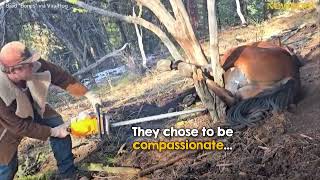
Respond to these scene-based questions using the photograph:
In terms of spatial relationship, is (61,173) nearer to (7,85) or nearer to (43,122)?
(43,122)

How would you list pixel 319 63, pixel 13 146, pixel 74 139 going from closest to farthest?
pixel 13 146, pixel 74 139, pixel 319 63

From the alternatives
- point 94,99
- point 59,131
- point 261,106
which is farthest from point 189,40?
point 59,131

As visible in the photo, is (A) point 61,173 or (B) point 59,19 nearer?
(A) point 61,173

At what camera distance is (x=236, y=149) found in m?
3.13

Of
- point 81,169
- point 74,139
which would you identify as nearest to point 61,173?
point 81,169

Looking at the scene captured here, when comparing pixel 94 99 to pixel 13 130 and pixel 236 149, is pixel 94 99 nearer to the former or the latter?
pixel 13 130

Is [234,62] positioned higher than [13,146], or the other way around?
[234,62]

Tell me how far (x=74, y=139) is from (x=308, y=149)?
95.6 inches

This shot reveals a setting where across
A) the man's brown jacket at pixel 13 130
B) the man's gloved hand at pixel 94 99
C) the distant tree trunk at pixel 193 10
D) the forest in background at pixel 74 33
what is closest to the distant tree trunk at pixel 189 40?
the man's gloved hand at pixel 94 99

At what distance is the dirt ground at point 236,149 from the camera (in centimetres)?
273

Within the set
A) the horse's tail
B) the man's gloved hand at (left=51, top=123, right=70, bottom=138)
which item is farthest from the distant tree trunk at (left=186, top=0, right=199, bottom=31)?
the man's gloved hand at (left=51, top=123, right=70, bottom=138)

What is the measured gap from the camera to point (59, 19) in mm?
8930

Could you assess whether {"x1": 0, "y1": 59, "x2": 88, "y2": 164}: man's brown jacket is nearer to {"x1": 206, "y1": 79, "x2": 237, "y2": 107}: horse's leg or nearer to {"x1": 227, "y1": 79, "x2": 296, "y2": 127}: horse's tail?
{"x1": 206, "y1": 79, "x2": 237, "y2": 107}: horse's leg

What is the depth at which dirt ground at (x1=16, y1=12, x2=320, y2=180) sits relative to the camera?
273 cm
